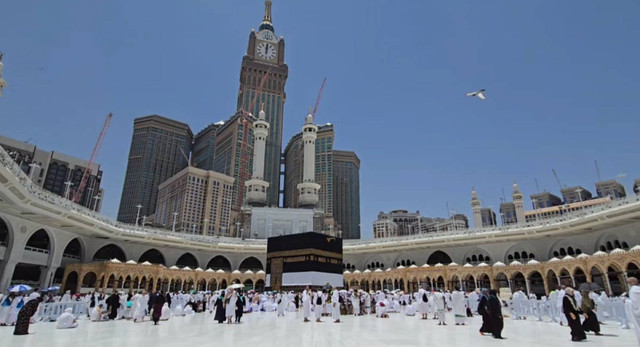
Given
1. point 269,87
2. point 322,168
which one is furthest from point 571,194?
point 269,87

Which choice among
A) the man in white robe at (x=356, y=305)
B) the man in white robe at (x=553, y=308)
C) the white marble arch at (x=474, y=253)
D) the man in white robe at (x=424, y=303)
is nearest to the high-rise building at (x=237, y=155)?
the white marble arch at (x=474, y=253)

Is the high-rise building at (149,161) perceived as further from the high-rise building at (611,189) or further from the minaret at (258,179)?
the high-rise building at (611,189)

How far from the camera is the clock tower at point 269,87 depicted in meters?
92.9

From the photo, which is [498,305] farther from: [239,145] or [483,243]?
[239,145]

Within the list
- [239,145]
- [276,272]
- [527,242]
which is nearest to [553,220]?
[527,242]

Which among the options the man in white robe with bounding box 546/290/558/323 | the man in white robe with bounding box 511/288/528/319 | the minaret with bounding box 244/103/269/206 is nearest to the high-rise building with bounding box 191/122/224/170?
the minaret with bounding box 244/103/269/206

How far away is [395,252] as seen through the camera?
37188 mm

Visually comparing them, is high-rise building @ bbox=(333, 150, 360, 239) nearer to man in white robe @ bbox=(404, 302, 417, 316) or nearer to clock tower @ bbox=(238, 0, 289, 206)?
clock tower @ bbox=(238, 0, 289, 206)

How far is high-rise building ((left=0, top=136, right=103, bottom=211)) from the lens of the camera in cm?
6003

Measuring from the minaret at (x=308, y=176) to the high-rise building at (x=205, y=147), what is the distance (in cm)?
4401

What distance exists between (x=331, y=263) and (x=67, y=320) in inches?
860

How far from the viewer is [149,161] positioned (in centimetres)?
9300

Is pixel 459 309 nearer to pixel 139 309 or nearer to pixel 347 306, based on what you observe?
pixel 347 306

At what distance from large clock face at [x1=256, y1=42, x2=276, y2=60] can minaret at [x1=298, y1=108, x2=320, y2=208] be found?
44468 mm
